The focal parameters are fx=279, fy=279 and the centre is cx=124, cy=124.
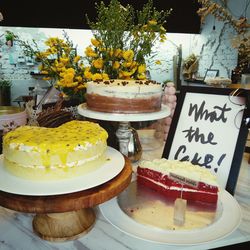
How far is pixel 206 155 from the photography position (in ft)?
3.39

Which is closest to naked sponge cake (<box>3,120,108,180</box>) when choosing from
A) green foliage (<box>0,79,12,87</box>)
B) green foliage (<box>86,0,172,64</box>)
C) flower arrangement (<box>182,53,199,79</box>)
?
green foliage (<box>86,0,172,64</box>)

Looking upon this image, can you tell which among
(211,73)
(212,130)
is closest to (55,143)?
(212,130)

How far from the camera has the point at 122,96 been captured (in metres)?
1.06

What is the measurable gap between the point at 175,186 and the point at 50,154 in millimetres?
411

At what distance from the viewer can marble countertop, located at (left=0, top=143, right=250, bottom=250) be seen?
69cm

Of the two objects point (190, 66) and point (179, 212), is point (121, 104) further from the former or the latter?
point (190, 66)

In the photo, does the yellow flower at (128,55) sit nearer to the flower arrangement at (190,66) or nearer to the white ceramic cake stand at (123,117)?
the white ceramic cake stand at (123,117)

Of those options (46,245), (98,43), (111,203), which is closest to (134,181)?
(111,203)

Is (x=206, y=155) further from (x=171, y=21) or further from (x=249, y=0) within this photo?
(x=171, y=21)

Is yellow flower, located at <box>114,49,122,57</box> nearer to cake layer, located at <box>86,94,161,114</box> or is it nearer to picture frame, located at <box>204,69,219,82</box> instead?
cake layer, located at <box>86,94,161,114</box>

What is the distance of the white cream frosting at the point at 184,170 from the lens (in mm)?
851

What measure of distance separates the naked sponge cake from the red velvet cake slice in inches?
9.5

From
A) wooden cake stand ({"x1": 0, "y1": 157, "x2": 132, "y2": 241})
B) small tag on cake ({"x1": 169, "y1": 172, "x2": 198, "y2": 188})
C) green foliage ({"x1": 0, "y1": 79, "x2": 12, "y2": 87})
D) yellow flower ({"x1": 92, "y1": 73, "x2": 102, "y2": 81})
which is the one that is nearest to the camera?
wooden cake stand ({"x1": 0, "y1": 157, "x2": 132, "y2": 241})

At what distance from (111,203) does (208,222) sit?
28 cm
